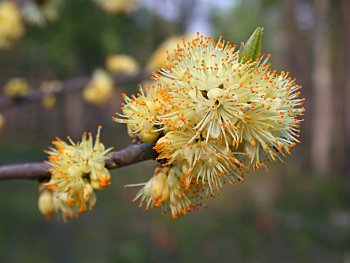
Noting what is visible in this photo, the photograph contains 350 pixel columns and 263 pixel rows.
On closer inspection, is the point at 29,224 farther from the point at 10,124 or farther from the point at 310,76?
the point at 310,76

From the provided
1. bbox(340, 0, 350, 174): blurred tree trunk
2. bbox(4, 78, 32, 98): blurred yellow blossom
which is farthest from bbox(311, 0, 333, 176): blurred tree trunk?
bbox(4, 78, 32, 98): blurred yellow blossom

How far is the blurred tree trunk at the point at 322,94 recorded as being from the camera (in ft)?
38.6

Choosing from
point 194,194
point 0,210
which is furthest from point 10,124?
→ point 194,194

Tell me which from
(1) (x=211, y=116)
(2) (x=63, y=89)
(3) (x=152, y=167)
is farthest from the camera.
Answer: (3) (x=152, y=167)

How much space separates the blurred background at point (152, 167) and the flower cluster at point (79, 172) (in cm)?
184

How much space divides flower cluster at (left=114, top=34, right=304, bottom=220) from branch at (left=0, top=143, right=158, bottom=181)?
4 centimetres

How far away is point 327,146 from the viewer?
11875 mm

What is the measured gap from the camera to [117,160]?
1.35 m

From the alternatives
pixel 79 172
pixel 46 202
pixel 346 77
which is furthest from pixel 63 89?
pixel 346 77

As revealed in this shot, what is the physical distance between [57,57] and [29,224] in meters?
7.13

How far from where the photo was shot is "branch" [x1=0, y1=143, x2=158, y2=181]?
4.39ft

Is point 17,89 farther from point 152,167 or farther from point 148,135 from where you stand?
point 152,167

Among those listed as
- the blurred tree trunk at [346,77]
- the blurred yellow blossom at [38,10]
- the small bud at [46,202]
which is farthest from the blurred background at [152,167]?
the small bud at [46,202]

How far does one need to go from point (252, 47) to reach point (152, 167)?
9.14 metres
